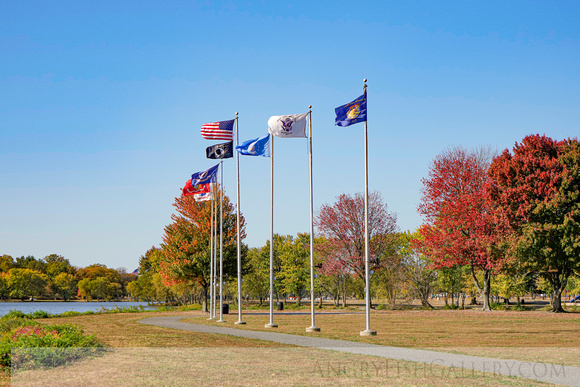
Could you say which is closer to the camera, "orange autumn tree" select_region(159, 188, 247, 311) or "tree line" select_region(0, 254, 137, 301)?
"orange autumn tree" select_region(159, 188, 247, 311)

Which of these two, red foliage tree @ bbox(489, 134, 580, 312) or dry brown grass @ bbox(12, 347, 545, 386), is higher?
red foliage tree @ bbox(489, 134, 580, 312)

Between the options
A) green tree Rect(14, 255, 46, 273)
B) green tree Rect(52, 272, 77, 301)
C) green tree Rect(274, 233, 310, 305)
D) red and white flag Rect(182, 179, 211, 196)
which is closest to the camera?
red and white flag Rect(182, 179, 211, 196)

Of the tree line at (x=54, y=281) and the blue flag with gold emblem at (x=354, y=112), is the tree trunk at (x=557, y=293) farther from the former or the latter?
the tree line at (x=54, y=281)

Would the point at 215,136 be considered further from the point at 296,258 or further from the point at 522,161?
the point at 296,258

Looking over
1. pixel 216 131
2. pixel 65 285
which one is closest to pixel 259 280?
pixel 216 131

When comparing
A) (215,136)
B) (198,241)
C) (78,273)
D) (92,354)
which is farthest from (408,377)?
(78,273)

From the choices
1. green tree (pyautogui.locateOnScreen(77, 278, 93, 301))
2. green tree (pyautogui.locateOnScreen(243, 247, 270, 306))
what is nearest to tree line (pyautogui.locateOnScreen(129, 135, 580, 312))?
green tree (pyautogui.locateOnScreen(243, 247, 270, 306))

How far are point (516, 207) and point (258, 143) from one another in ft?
64.5

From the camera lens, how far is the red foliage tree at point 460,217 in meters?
42.1

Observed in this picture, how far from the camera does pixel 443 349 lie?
16.5 m

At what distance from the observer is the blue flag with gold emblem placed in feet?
79.5

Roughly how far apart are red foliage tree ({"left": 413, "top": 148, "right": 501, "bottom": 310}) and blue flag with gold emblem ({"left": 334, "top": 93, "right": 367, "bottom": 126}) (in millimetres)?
20307

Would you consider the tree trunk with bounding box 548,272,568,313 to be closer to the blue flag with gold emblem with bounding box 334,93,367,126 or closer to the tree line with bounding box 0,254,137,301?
the blue flag with gold emblem with bounding box 334,93,367,126

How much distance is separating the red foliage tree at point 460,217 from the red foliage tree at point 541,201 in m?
2.95
